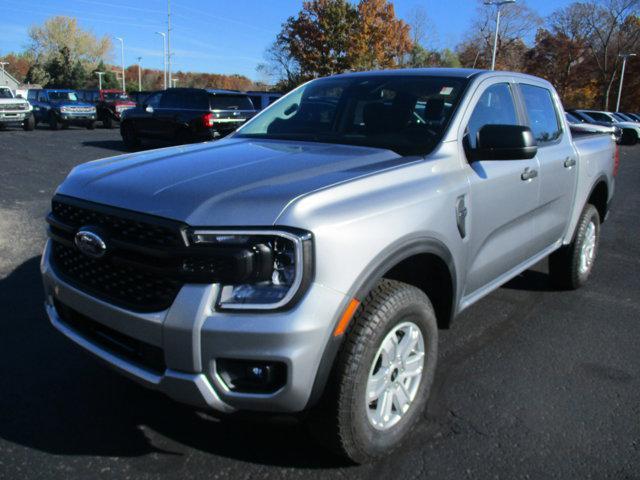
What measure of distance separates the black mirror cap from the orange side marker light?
4.29 feet

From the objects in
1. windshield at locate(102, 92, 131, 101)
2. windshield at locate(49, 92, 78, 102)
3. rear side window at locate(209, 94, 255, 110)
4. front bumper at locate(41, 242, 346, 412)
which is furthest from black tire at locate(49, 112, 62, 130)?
front bumper at locate(41, 242, 346, 412)

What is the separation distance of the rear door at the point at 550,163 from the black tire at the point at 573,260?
35 cm

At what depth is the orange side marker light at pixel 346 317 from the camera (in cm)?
217

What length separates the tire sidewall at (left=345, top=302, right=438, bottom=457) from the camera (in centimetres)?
232

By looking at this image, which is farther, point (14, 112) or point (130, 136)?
point (14, 112)

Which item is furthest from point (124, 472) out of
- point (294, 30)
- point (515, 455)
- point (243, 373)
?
point (294, 30)

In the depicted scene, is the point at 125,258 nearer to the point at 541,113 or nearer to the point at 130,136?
the point at 541,113

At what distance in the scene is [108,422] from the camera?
2877 mm

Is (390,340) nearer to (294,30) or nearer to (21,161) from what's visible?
(21,161)

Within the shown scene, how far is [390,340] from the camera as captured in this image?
250 cm

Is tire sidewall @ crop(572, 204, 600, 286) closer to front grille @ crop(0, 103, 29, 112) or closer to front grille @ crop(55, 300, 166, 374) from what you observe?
front grille @ crop(55, 300, 166, 374)

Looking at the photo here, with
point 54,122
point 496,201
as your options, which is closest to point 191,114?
point 496,201

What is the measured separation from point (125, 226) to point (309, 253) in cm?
79

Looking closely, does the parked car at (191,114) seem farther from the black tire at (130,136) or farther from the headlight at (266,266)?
the headlight at (266,266)
